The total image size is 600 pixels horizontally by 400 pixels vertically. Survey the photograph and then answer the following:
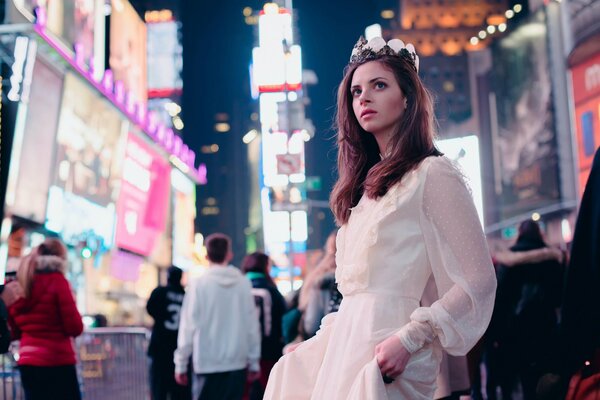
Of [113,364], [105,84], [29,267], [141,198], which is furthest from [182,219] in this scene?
[29,267]

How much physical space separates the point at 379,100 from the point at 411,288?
0.64 metres

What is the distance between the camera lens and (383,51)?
113 inches

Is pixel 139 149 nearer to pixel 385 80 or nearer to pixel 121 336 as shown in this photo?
pixel 121 336

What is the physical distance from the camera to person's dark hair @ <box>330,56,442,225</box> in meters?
2.73

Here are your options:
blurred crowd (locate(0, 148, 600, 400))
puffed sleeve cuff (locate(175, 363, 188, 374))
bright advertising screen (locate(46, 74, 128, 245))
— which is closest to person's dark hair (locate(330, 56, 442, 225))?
blurred crowd (locate(0, 148, 600, 400))

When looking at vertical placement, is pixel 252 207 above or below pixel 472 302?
above

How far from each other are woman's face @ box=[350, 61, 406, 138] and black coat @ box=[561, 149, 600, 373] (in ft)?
2.17

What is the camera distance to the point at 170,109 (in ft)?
196

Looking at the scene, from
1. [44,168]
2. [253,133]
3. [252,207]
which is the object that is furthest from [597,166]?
[253,133]

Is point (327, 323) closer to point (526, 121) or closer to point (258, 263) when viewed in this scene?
point (258, 263)

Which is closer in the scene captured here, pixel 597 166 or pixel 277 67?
pixel 597 166

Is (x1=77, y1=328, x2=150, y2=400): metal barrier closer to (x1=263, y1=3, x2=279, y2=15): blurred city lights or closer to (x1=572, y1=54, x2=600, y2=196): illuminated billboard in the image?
(x1=263, y1=3, x2=279, y2=15): blurred city lights

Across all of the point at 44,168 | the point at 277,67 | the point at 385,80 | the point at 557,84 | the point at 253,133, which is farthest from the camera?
the point at 253,133

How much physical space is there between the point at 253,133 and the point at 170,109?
66539 mm
